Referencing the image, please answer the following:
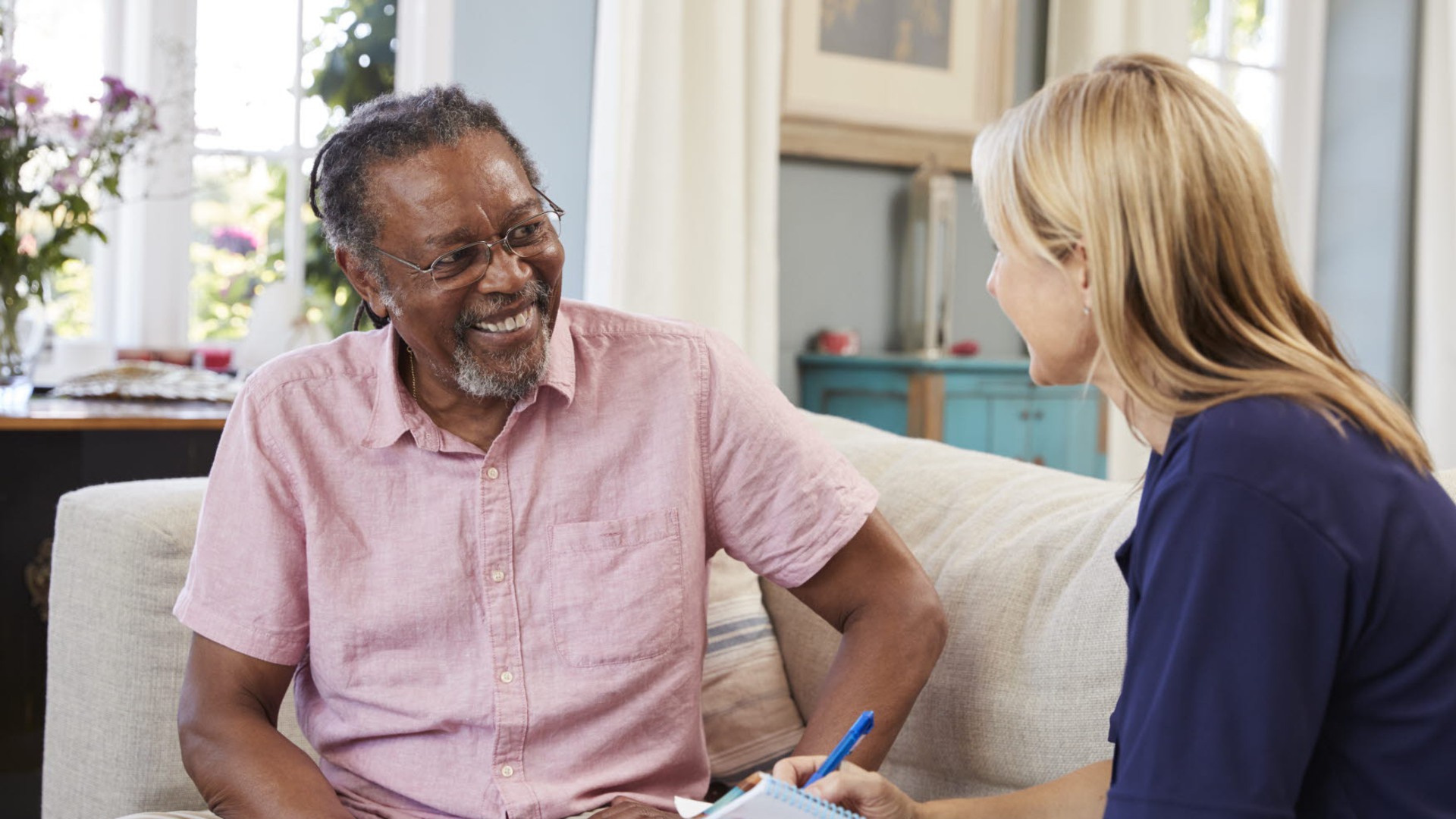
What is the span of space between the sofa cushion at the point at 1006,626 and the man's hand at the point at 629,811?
308 mm

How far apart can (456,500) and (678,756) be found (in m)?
0.35

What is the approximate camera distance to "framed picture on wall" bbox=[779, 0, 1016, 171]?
3.73m

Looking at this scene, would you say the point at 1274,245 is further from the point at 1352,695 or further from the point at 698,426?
the point at 698,426

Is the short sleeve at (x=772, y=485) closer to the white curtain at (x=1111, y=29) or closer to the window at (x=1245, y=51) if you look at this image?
the white curtain at (x=1111, y=29)

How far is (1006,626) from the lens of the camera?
1.38 metres

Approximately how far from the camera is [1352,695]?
81 cm

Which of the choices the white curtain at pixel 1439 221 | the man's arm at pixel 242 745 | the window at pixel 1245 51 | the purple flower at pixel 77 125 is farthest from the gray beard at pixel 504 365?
the white curtain at pixel 1439 221

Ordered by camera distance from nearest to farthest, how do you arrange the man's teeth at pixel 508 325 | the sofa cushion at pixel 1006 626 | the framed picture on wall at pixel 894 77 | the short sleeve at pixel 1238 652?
the short sleeve at pixel 1238 652
the sofa cushion at pixel 1006 626
the man's teeth at pixel 508 325
the framed picture on wall at pixel 894 77

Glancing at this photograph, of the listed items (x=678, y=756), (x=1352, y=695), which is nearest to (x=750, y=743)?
(x=678, y=756)

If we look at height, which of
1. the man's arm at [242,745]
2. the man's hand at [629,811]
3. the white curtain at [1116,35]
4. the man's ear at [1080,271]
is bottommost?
the man's hand at [629,811]

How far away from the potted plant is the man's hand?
5.17 ft

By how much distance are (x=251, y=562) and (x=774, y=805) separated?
0.72 metres

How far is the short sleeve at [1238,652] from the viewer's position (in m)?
0.75

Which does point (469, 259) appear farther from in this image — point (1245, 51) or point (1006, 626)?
point (1245, 51)
